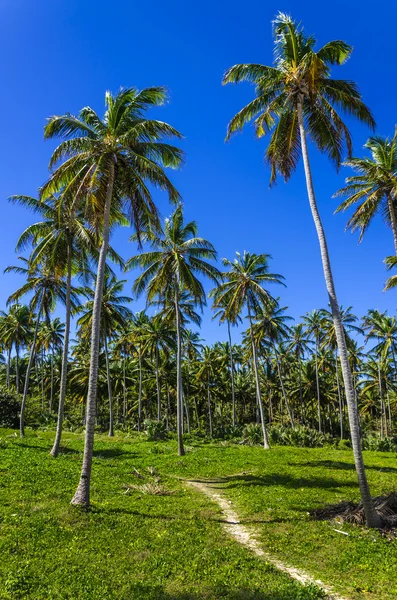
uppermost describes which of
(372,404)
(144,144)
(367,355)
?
(144,144)

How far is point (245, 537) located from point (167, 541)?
2.12m

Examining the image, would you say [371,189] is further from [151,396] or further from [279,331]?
[151,396]

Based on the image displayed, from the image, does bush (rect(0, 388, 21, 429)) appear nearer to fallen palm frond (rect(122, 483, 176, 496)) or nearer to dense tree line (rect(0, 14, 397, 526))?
dense tree line (rect(0, 14, 397, 526))

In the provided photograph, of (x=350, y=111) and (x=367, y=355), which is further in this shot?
(x=367, y=355)

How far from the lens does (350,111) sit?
545 inches

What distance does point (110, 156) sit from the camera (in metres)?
14.1

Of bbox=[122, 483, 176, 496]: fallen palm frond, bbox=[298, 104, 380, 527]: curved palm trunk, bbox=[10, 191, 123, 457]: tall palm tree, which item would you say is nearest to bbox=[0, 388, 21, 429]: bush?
bbox=[10, 191, 123, 457]: tall palm tree

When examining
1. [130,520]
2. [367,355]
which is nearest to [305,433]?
[367,355]

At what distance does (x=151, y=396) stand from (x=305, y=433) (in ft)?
104

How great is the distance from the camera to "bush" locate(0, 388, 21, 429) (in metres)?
33.2

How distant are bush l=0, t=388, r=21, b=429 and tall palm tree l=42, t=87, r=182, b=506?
81.6 ft

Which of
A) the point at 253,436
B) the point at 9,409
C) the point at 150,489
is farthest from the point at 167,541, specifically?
the point at 9,409

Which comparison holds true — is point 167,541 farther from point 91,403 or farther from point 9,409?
point 9,409

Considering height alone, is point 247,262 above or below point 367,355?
above
